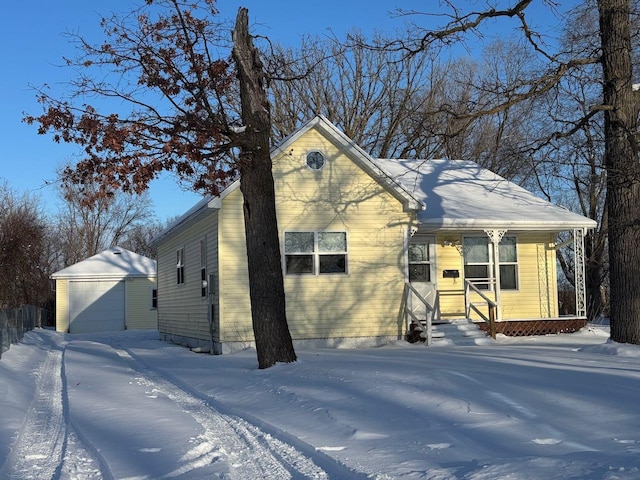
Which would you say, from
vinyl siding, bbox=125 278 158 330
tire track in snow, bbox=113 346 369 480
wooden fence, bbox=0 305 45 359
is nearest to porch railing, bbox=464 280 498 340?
tire track in snow, bbox=113 346 369 480

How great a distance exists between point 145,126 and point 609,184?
29.8 ft

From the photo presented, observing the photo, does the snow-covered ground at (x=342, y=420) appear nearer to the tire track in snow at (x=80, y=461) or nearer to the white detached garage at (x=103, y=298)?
the tire track in snow at (x=80, y=461)

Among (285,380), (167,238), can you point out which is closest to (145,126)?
(285,380)

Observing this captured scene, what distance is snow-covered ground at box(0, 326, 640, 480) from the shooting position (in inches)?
230

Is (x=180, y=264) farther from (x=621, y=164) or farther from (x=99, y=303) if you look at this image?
(x=99, y=303)

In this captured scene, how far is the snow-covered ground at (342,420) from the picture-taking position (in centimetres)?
585

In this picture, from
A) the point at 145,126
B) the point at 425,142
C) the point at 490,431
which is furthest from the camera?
the point at 425,142

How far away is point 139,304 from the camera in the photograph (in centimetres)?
3622

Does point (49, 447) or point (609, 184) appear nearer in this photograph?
point (49, 447)

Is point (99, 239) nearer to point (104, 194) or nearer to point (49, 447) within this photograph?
point (104, 194)

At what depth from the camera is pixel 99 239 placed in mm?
59219

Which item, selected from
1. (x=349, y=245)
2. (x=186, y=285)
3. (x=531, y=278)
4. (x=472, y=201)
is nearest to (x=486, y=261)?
(x=531, y=278)

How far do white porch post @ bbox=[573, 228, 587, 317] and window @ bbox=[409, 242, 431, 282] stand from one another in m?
4.34

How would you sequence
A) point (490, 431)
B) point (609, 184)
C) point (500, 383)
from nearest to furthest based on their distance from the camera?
point (490, 431), point (500, 383), point (609, 184)
